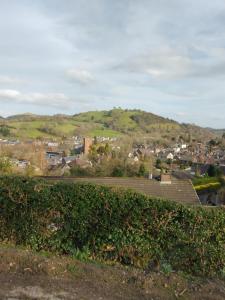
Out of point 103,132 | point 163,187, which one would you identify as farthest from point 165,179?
point 103,132

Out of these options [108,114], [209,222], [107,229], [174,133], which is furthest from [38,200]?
[108,114]

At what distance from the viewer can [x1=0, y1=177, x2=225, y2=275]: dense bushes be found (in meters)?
8.05

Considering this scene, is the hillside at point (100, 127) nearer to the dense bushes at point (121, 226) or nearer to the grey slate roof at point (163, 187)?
the grey slate roof at point (163, 187)

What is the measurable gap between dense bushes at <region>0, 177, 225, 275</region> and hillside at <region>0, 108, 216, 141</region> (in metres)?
115

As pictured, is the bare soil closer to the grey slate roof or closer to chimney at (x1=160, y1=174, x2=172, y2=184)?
the grey slate roof

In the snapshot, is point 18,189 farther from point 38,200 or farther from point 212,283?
point 212,283

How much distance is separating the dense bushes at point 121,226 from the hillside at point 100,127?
379 feet

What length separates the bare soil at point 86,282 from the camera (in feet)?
18.7

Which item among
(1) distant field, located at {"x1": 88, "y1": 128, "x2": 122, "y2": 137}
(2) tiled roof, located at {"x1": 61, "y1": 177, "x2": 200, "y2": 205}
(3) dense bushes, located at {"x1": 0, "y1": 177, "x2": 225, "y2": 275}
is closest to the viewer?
(3) dense bushes, located at {"x1": 0, "y1": 177, "x2": 225, "y2": 275}

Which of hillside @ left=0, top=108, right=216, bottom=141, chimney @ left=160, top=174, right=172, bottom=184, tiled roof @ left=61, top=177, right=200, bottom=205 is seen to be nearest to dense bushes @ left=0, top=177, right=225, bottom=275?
tiled roof @ left=61, top=177, right=200, bottom=205

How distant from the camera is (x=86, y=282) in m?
6.15

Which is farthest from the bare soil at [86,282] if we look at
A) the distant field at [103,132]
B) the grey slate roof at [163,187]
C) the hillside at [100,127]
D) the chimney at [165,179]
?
the distant field at [103,132]

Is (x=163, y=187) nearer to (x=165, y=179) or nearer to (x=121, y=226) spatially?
(x=165, y=179)

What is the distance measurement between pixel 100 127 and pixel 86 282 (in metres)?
155
